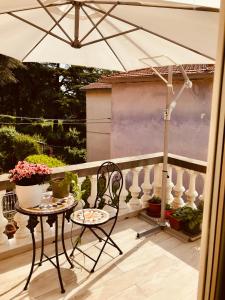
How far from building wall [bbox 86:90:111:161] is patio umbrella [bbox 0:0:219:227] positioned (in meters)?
11.0

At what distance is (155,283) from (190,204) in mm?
1832

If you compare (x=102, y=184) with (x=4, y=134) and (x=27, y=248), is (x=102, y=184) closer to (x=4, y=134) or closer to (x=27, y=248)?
(x=27, y=248)

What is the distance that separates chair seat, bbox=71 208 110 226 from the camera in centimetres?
320

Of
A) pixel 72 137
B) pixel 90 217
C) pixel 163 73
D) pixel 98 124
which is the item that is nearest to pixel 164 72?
pixel 163 73

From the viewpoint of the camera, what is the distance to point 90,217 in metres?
3.35

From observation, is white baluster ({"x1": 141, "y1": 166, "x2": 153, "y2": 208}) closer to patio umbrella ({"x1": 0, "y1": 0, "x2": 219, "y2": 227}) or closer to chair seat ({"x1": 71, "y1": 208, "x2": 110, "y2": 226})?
patio umbrella ({"x1": 0, "y1": 0, "x2": 219, "y2": 227})

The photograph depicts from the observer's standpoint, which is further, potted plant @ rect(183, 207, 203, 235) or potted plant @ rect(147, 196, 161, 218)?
potted plant @ rect(147, 196, 161, 218)

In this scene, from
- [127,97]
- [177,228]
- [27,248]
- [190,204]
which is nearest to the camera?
[27,248]

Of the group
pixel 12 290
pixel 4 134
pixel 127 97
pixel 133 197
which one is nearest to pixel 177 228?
pixel 133 197

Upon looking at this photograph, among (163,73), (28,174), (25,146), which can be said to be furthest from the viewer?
(25,146)

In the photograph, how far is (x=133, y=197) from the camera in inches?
189

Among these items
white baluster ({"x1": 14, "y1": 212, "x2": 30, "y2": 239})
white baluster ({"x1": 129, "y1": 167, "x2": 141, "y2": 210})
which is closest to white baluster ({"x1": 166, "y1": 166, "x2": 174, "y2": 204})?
white baluster ({"x1": 129, "y1": 167, "x2": 141, "y2": 210})

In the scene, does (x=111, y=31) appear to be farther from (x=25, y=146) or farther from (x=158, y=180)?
(x=25, y=146)

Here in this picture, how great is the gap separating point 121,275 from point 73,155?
1659cm
